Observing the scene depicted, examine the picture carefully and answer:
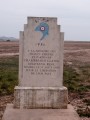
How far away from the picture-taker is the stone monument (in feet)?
34.4

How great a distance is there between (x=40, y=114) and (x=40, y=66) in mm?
1400

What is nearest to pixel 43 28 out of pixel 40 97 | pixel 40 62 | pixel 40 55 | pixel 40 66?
pixel 40 55

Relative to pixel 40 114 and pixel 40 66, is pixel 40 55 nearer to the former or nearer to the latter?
pixel 40 66

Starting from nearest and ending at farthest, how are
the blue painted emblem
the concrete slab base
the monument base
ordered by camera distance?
the concrete slab base, the monument base, the blue painted emblem

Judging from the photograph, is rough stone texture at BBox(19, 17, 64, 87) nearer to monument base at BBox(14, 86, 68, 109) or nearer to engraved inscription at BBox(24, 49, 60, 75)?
engraved inscription at BBox(24, 49, 60, 75)

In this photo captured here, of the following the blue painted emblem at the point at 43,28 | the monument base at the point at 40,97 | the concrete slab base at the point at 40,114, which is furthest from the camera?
the blue painted emblem at the point at 43,28

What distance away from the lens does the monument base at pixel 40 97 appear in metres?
10.5

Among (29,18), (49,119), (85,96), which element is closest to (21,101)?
(49,119)

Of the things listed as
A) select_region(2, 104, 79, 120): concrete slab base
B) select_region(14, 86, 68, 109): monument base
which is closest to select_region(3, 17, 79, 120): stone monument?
select_region(14, 86, 68, 109): monument base

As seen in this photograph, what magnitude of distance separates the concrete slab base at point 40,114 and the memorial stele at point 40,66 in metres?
0.25

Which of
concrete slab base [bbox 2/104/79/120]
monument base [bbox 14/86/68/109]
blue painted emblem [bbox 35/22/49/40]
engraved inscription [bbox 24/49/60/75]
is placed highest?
blue painted emblem [bbox 35/22/49/40]

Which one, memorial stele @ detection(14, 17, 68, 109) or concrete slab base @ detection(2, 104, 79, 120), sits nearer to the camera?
concrete slab base @ detection(2, 104, 79, 120)

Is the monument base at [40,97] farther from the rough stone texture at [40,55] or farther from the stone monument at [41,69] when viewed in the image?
the rough stone texture at [40,55]

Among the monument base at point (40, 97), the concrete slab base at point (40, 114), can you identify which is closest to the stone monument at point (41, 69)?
the monument base at point (40, 97)
